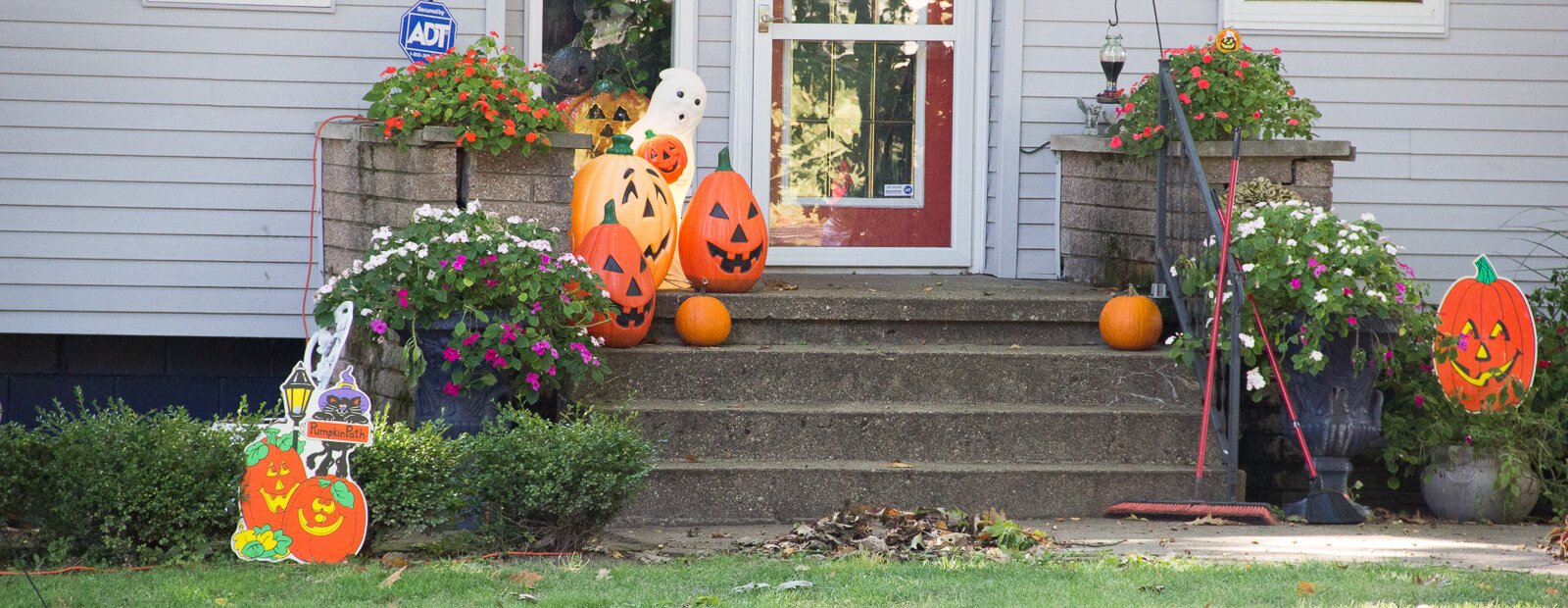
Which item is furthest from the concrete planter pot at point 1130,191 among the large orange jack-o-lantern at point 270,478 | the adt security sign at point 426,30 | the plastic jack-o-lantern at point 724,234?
the large orange jack-o-lantern at point 270,478

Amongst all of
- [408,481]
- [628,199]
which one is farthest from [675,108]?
[408,481]

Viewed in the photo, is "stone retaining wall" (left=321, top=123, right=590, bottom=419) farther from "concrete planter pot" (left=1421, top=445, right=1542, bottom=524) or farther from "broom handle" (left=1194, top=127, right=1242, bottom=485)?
"concrete planter pot" (left=1421, top=445, right=1542, bottom=524)

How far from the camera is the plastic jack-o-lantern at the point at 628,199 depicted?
631 centimetres

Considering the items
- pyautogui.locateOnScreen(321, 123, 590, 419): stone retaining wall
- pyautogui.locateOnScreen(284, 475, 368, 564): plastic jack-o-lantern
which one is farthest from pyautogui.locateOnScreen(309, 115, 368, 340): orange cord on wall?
pyautogui.locateOnScreen(284, 475, 368, 564): plastic jack-o-lantern

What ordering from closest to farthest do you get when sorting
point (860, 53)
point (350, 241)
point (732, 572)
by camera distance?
point (732, 572)
point (350, 241)
point (860, 53)

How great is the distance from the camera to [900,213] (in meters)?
7.82

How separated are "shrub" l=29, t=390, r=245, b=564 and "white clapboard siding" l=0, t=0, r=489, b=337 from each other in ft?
8.48

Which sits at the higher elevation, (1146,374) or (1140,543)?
(1146,374)

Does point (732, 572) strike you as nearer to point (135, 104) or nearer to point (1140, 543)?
point (1140, 543)

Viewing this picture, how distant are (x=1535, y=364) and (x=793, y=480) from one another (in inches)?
119

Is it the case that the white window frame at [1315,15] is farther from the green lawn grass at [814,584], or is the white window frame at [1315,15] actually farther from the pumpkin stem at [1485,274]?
the green lawn grass at [814,584]

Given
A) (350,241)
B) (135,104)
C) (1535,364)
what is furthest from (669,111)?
(1535,364)

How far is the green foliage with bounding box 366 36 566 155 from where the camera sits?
5.93m

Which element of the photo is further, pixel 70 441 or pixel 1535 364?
pixel 1535 364
